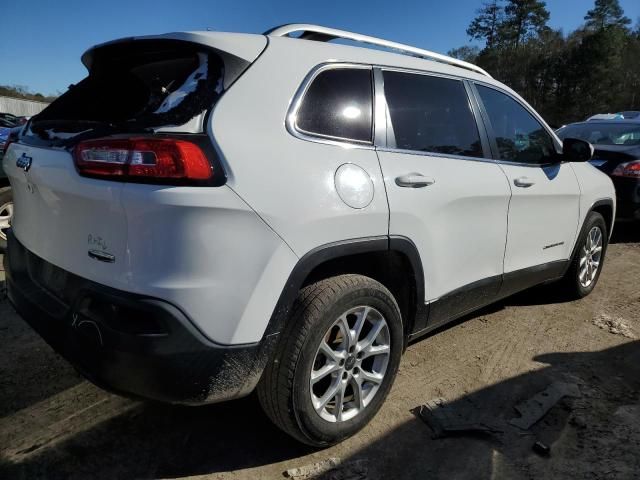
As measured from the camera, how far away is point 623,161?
6.25m

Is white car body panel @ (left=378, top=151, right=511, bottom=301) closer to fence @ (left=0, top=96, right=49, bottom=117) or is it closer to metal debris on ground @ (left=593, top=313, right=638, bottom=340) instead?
metal debris on ground @ (left=593, top=313, right=638, bottom=340)

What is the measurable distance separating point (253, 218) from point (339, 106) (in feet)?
2.53

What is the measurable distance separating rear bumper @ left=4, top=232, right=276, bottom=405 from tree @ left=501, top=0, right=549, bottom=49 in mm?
50106

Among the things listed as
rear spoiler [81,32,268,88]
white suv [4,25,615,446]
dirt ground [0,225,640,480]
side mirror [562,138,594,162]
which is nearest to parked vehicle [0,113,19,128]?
dirt ground [0,225,640,480]

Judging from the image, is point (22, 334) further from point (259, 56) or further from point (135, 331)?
point (259, 56)

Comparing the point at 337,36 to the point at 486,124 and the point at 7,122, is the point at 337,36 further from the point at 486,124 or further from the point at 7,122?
the point at 7,122

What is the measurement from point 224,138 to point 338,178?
52cm

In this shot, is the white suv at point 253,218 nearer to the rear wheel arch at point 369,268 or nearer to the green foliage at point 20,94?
the rear wheel arch at point 369,268

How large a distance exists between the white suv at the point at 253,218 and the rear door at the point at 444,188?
13mm

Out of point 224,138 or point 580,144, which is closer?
point 224,138

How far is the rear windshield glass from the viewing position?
1.88 metres

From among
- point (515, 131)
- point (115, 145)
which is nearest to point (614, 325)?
point (515, 131)

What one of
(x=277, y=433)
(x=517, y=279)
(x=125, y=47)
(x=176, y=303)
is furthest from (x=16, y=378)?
(x=517, y=279)

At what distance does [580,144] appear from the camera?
11.7 feet
